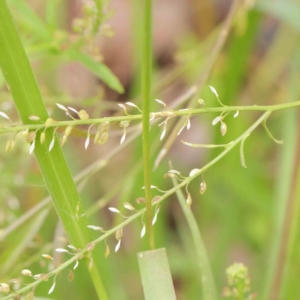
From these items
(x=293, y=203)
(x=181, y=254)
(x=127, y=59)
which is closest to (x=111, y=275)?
(x=181, y=254)

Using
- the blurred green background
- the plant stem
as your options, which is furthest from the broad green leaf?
the blurred green background

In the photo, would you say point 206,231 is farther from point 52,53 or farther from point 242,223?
point 52,53

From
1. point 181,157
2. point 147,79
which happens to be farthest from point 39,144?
point 181,157

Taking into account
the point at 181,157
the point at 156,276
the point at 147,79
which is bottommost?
the point at 156,276

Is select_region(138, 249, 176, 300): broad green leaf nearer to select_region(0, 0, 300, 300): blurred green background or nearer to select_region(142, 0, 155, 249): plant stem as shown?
select_region(142, 0, 155, 249): plant stem

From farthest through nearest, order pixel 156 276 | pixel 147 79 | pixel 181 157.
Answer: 1. pixel 181 157
2. pixel 156 276
3. pixel 147 79

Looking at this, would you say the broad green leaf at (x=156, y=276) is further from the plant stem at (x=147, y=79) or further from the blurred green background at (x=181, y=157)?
the blurred green background at (x=181, y=157)

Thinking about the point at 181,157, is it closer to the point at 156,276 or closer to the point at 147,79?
the point at 156,276

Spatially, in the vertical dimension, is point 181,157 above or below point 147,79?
above
